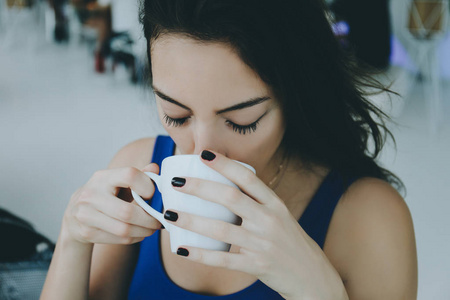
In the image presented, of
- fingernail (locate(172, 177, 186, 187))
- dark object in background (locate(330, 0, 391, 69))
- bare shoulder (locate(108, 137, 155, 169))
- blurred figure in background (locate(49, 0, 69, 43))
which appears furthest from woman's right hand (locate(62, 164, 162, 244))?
blurred figure in background (locate(49, 0, 69, 43))

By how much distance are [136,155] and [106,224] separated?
430 millimetres

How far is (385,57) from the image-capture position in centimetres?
357

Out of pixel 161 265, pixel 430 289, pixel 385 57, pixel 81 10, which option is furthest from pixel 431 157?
pixel 81 10

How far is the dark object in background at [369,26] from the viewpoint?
11.5ft

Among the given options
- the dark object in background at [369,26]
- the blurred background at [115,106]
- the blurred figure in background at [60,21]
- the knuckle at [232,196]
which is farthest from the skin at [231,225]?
the blurred figure in background at [60,21]

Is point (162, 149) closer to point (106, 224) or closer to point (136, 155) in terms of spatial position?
point (136, 155)

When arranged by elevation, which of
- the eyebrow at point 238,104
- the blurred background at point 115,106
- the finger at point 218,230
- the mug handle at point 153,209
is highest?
the eyebrow at point 238,104

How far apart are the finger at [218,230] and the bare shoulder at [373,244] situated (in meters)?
0.39

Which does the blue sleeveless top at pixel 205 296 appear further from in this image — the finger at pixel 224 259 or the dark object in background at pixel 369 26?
the dark object in background at pixel 369 26

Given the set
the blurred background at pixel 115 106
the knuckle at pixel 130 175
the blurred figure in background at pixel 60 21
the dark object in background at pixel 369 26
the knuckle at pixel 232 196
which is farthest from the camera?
the blurred figure in background at pixel 60 21

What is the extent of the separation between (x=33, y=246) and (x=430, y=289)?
1.75 m

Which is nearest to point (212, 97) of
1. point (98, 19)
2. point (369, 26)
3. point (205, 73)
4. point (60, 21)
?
point (205, 73)

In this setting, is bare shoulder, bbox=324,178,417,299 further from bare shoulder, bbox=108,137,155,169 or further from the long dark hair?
bare shoulder, bbox=108,137,155,169

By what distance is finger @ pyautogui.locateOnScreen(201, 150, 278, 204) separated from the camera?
24.9 inches
